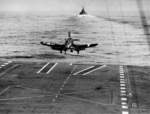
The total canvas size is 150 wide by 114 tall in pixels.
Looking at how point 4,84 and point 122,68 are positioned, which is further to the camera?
point 122,68

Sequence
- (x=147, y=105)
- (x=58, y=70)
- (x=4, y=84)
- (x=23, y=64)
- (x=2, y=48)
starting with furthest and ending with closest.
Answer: (x=2, y=48) < (x=23, y=64) < (x=58, y=70) < (x=4, y=84) < (x=147, y=105)

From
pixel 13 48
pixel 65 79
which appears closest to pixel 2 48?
pixel 13 48

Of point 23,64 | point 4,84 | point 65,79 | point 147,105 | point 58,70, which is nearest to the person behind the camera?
point 147,105

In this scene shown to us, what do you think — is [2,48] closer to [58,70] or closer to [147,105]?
[58,70]

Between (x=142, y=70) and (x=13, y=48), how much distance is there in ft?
275

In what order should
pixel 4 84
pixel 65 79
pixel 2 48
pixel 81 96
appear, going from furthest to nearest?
pixel 2 48 → pixel 65 79 → pixel 4 84 → pixel 81 96

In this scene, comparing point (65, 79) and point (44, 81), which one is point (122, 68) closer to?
point (65, 79)

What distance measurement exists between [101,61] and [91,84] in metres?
51.3

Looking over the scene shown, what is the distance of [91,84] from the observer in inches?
1891

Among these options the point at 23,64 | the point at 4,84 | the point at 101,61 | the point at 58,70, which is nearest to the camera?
the point at 4,84

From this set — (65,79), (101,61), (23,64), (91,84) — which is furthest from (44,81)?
(101,61)

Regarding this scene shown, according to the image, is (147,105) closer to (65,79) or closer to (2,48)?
(65,79)

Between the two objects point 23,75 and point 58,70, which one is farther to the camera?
point 58,70

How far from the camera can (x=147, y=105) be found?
3681cm
